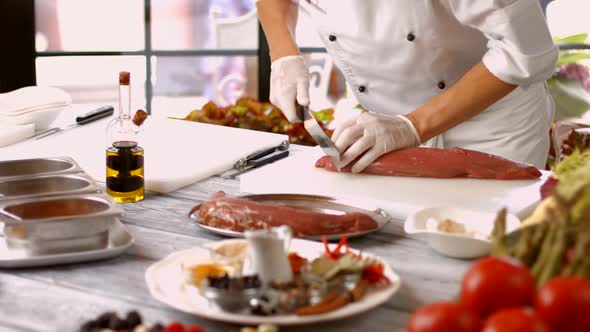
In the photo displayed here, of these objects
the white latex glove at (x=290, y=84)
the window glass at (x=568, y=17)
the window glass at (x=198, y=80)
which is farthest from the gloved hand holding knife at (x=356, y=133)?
the window glass at (x=198, y=80)

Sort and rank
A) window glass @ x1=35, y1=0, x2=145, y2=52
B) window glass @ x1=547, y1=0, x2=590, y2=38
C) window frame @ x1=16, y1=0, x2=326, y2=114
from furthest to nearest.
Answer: window glass @ x1=547, y1=0, x2=590, y2=38, window glass @ x1=35, y1=0, x2=145, y2=52, window frame @ x1=16, y1=0, x2=326, y2=114

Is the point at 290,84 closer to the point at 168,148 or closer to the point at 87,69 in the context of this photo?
the point at 168,148

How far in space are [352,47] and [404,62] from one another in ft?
0.54

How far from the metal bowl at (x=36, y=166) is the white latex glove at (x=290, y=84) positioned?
27.8 inches

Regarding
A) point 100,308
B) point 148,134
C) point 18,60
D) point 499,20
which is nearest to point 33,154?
point 148,134

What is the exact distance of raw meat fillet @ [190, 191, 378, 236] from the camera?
60.6 inches

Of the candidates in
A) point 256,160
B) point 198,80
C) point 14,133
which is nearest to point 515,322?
point 256,160

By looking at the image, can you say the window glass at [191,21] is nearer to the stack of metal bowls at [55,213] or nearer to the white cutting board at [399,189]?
the white cutting board at [399,189]

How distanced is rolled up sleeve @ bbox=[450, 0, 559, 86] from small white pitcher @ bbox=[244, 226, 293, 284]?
115 centimetres

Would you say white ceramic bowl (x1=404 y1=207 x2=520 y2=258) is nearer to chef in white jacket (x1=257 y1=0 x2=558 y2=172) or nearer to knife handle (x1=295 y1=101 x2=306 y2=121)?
chef in white jacket (x1=257 y1=0 x2=558 y2=172)

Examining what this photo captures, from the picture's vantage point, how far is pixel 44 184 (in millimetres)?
1647

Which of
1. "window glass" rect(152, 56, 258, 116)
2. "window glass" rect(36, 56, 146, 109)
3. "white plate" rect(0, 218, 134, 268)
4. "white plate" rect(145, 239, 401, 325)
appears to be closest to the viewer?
"white plate" rect(145, 239, 401, 325)

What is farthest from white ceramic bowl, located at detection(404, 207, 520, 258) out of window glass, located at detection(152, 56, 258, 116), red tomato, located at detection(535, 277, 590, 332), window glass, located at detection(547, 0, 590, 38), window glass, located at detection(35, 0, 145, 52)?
window glass, located at detection(152, 56, 258, 116)

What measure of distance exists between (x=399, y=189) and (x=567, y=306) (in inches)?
38.0
